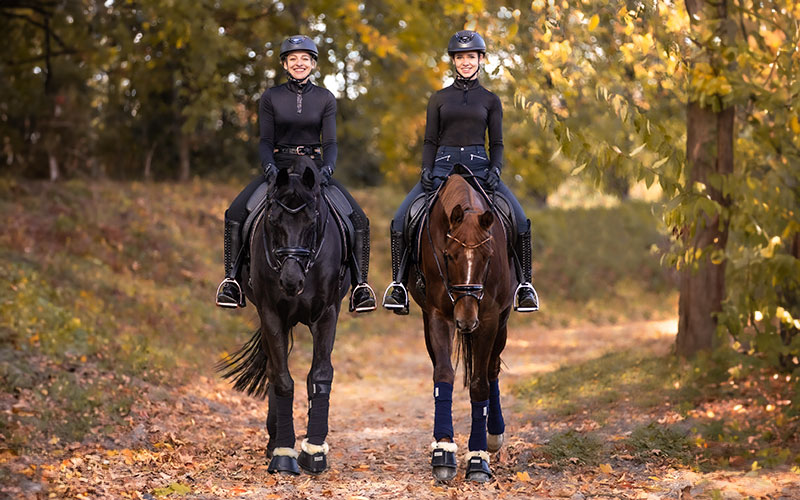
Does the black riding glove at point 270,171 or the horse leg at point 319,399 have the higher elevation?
the black riding glove at point 270,171

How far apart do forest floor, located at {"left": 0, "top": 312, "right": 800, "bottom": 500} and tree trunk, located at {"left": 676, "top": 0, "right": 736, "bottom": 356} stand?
1.93 m

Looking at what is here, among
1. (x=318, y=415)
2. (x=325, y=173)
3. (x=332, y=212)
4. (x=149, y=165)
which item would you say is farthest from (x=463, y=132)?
(x=149, y=165)

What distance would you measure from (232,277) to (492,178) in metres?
2.83

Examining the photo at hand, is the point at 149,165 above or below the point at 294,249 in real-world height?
above

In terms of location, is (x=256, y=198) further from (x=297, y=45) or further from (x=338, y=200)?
(x=297, y=45)

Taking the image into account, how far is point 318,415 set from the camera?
8109 millimetres

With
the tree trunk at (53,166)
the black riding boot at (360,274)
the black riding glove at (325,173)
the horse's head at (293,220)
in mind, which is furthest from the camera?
the tree trunk at (53,166)

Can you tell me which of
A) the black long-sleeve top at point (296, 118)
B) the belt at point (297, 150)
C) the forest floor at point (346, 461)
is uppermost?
the black long-sleeve top at point (296, 118)

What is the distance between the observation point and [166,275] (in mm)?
18016

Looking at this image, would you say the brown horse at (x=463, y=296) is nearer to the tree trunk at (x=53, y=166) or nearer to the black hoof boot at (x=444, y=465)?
the black hoof boot at (x=444, y=465)

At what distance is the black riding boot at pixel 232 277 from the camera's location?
878 centimetres

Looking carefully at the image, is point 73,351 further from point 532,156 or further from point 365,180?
point 365,180

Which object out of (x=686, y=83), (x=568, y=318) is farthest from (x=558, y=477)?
(x=568, y=318)

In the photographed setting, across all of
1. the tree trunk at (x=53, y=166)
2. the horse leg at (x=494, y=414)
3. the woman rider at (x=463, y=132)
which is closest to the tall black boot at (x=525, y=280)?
the woman rider at (x=463, y=132)
